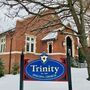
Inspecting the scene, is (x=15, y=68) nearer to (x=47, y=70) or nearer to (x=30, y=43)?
(x=30, y=43)

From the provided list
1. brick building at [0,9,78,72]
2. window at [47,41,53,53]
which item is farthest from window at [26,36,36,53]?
window at [47,41,53,53]

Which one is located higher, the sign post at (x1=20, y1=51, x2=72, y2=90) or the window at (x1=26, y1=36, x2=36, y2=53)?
the window at (x1=26, y1=36, x2=36, y2=53)

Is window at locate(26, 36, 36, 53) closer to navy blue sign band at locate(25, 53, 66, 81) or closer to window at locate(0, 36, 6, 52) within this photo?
window at locate(0, 36, 6, 52)

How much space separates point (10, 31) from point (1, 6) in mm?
17229

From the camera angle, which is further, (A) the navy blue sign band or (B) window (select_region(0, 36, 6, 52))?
(B) window (select_region(0, 36, 6, 52))

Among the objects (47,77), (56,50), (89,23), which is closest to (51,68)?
(47,77)

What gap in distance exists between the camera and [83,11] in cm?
2194

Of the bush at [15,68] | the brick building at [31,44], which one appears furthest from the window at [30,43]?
the bush at [15,68]

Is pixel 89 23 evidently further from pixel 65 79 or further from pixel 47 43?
pixel 47 43

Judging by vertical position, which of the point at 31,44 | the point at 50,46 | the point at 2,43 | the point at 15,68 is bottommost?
the point at 15,68

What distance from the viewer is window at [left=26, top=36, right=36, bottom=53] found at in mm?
37125

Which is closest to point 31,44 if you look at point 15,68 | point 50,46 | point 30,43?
point 30,43

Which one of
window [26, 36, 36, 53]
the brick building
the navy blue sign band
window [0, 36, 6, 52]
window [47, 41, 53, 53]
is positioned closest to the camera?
the navy blue sign band

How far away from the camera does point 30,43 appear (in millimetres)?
37219
